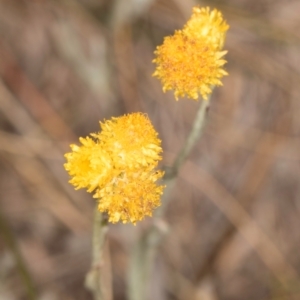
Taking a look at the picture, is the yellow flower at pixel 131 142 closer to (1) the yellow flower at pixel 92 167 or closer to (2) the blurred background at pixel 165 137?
(1) the yellow flower at pixel 92 167

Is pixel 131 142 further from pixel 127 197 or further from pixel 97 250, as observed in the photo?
pixel 97 250

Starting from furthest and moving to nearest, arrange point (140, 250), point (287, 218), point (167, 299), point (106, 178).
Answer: point (287, 218), point (167, 299), point (140, 250), point (106, 178)

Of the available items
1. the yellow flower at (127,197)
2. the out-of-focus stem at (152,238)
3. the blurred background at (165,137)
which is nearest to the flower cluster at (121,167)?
the yellow flower at (127,197)

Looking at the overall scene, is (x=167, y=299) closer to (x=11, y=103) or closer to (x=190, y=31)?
(x=11, y=103)

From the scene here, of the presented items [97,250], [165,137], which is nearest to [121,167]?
[97,250]

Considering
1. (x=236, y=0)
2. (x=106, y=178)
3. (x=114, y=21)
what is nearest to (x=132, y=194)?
(x=106, y=178)

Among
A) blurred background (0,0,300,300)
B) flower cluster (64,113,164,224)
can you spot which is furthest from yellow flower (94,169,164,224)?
blurred background (0,0,300,300)

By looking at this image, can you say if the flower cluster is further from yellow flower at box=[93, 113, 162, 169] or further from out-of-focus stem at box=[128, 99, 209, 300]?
out-of-focus stem at box=[128, 99, 209, 300]
